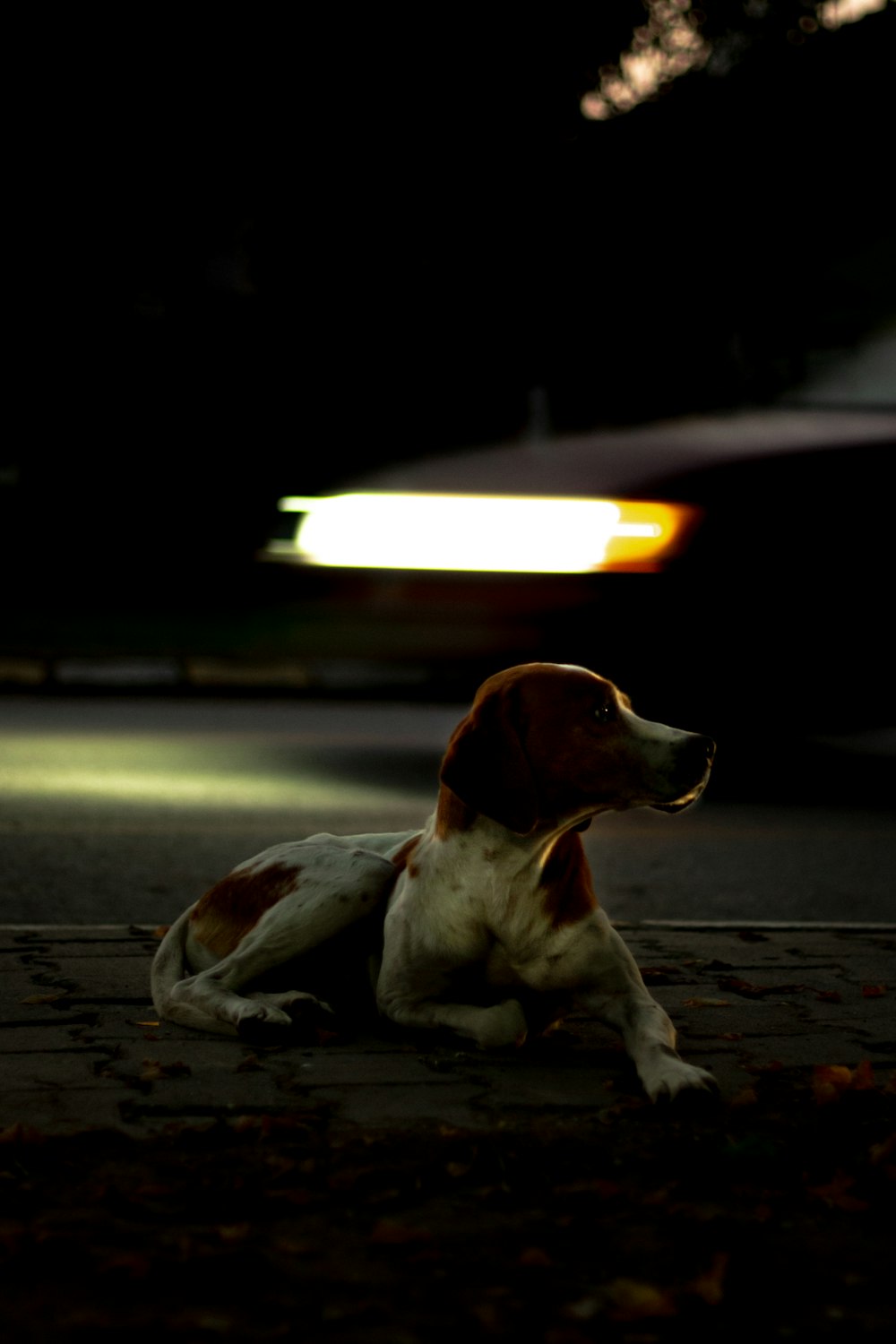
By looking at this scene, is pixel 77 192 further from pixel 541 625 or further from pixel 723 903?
pixel 723 903

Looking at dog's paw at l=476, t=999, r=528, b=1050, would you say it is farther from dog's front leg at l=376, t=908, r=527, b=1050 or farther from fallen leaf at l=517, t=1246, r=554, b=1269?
fallen leaf at l=517, t=1246, r=554, b=1269

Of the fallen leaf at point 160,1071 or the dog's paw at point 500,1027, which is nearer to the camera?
the fallen leaf at point 160,1071

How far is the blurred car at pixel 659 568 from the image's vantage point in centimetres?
803

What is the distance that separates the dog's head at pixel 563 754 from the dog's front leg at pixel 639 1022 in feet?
1.08

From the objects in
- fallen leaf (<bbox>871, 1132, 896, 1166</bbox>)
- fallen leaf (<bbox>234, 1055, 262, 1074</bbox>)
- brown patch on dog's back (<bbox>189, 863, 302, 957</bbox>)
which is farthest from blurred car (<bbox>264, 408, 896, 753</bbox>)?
fallen leaf (<bbox>871, 1132, 896, 1166</bbox>)

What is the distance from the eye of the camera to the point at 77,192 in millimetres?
18734

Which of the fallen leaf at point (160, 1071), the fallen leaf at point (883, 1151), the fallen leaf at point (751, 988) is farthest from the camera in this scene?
the fallen leaf at point (751, 988)

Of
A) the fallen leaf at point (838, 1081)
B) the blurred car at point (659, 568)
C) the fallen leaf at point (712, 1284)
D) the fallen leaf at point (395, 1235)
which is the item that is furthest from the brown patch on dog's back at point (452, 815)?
the blurred car at point (659, 568)

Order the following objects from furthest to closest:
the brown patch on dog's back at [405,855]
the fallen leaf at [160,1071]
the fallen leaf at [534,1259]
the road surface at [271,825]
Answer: the road surface at [271,825]
the brown patch on dog's back at [405,855]
the fallen leaf at [160,1071]
the fallen leaf at [534,1259]

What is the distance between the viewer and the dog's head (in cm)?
416

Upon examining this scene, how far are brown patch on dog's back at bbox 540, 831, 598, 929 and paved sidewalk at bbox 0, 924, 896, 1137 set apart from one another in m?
0.32

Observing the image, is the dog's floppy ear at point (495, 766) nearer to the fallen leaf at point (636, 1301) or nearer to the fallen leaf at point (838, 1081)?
the fallen leaf at point (838, 1081)

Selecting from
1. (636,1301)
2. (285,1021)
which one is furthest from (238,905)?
(636,1301)

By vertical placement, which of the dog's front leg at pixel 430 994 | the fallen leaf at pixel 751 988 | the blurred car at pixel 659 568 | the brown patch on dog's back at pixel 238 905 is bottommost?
the fallen leaf at pixel 751 988
